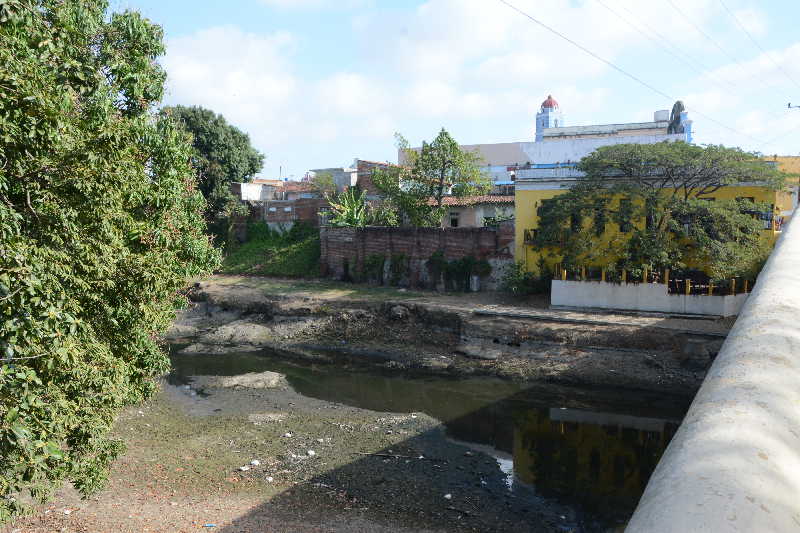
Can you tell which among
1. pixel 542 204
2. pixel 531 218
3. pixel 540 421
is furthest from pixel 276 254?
pixel 540 421

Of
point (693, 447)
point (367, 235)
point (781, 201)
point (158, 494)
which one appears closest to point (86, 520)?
point (158, 494)

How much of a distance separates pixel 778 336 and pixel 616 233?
59.4 feet

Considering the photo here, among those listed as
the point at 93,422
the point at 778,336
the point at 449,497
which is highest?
the point at 778,336

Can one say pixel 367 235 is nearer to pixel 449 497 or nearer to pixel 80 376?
pixel 449 497

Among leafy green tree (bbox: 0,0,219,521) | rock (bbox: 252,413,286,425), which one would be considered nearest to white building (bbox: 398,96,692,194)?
rock (bbox: 252,413,286,425)

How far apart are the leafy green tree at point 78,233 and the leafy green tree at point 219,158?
2635 cm

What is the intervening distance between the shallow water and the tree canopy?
18.8 feet

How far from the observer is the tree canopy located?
1995cm

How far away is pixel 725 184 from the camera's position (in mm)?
20844

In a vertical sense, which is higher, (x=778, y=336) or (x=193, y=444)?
(x=778, y=336)

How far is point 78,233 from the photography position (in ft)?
20.5

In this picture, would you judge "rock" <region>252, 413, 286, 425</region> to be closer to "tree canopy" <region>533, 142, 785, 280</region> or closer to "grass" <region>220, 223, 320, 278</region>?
"tree canopy" <region>533, 142, 785, 280</region>

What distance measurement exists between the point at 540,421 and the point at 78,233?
12.9 metres

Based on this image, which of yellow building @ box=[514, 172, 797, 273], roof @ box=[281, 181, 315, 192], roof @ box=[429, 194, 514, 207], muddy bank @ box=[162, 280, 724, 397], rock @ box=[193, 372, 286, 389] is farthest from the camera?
roof @ box=[281, 181, 315, 192]
